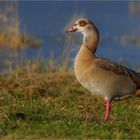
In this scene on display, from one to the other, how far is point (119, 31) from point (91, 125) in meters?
11.5

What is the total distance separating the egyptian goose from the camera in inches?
287

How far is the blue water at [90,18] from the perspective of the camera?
15.1 meters

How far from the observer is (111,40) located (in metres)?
16.8

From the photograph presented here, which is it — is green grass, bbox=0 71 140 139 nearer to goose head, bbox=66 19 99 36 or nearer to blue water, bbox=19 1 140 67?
goose head, bbox=66 19 99 36

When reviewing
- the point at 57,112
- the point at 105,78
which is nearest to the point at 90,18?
the point at 57,112

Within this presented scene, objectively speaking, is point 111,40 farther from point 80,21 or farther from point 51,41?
point 80,21

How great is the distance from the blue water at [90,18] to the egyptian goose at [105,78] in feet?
18.4

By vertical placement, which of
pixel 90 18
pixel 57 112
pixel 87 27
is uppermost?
pixel 87 27

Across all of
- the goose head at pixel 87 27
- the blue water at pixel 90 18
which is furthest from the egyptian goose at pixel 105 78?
the blue water at pixel 90 18

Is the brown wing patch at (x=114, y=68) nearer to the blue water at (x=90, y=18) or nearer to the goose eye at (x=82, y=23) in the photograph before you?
the goose eye at (x=82, y=23)

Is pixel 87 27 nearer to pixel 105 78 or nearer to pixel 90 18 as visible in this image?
pixel 105 78

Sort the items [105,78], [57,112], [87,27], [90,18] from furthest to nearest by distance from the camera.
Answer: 1. [90,18]
2. [87,27]
3. [57,112]
4. [105,78]

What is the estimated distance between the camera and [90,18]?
19.3 m

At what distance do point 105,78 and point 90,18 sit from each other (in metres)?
12.1
